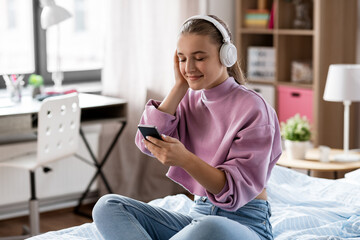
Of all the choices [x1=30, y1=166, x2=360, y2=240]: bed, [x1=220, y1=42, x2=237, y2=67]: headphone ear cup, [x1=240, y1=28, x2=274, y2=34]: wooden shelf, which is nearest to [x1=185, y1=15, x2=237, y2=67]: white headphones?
[x1=220, y1=42, x2=237, y2=67]: headphone ear cup

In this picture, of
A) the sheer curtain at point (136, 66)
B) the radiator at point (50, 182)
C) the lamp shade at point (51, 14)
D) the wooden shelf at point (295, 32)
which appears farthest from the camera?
the sheer curtain at point (136, 66)

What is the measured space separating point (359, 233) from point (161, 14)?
2.27 meters

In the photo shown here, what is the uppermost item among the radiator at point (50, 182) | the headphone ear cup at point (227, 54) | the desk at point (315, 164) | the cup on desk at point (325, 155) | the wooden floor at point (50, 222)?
the headphone ear cup at point (227, 54)

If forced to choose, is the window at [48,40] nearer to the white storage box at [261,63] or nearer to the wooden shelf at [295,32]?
the white storage box at [261,63]

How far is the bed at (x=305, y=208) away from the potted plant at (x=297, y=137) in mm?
418

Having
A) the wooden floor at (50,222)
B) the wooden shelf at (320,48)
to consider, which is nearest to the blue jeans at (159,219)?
the wooden floor at (50,222)

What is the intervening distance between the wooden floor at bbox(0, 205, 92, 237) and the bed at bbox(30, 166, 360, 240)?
1.32m

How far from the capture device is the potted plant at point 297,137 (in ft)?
10.7

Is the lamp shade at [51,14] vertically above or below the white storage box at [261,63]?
above

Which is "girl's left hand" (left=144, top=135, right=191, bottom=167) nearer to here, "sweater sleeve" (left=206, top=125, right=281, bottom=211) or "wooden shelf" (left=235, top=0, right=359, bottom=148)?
"sweater sleeve" (left=206, top=125, right=281, bottom=211)

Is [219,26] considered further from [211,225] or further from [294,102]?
[294,102]

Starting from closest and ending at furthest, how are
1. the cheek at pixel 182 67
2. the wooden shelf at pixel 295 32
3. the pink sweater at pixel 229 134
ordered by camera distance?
the pink sweater at pixel 229 134, the cheek at pixel 182 67, the wooden shelf at pixel 295 32

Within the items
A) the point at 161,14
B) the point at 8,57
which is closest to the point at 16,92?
the point at 8,57

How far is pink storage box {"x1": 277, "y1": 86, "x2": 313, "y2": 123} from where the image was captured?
12.9 feet
